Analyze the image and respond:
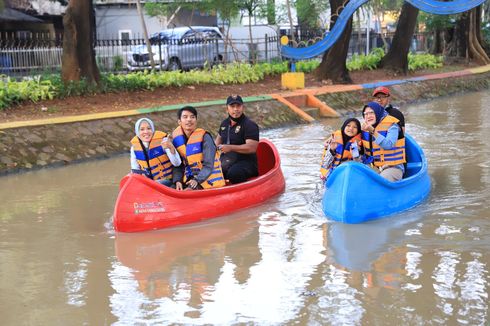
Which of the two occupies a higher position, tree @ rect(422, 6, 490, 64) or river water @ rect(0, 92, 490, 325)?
tree @ rect(422, 6, 490, 64)

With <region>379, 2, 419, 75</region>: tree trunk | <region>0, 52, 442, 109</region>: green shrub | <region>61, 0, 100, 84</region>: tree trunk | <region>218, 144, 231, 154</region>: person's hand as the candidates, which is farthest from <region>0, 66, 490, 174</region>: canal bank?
<region>218, 144, 231, 154</region>: person's hand

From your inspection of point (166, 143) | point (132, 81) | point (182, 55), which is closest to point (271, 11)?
point (182, 55)

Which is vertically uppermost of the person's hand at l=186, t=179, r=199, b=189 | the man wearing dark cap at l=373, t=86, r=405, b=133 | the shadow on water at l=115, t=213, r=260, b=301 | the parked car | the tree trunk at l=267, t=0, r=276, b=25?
the tree trunk at l=267, t=0, r=276, b=25

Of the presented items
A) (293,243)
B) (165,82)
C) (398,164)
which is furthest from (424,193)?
(165,82)

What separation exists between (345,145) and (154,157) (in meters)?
2.29

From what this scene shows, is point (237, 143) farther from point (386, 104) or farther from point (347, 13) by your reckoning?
point (347, 13)

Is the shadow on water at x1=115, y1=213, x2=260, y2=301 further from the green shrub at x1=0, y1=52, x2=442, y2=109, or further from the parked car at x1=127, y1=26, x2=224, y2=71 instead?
the parked car at x1=127, y1=26, x2=224, y2=71

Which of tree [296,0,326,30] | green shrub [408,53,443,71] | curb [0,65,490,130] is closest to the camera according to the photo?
curb [0,65,490,130]

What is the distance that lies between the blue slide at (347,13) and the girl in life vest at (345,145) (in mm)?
8225

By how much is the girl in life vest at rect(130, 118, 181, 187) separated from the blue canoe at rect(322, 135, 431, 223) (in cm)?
177

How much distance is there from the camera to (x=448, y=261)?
21.2 feet

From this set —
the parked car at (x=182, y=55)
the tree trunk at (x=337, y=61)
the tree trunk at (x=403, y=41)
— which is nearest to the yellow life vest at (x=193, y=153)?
the tree trunk at (x=337, y=61)

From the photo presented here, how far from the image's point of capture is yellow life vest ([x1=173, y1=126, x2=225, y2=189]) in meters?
8.01

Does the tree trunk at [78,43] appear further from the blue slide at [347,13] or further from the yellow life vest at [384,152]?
the yellow life vest at [384,152]
